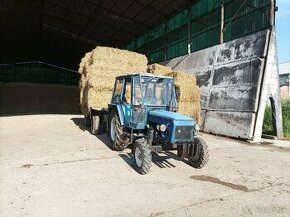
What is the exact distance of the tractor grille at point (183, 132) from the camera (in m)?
6.60

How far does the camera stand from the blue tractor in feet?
21.8

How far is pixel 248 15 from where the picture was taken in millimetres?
15281

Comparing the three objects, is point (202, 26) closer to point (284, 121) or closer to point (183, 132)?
point (284, 121)

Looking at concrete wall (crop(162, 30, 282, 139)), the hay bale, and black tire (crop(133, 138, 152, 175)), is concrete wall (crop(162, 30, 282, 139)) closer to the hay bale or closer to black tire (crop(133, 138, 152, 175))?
the hay bale

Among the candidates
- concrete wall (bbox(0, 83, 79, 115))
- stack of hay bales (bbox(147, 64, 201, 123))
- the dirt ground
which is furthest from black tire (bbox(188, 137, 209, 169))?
A: concrete wall (bbox(0, 83, 79, 115))

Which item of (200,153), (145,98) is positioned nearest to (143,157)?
(200,153)

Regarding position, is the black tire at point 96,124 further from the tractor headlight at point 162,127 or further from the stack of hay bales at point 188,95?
the tractor headlight at point 162,127

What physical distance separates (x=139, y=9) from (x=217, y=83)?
29.5 ft

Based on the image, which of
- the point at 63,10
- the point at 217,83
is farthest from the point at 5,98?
the point at 217,83

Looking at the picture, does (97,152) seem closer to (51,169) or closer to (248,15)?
(51,169)

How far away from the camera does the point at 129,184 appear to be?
5.98 metres

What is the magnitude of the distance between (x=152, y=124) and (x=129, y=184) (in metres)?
1.91

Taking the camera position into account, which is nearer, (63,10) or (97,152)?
(97,152)

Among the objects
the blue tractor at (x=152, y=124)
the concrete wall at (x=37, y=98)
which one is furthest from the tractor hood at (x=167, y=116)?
the concrete wall at (x=37, y=98)
